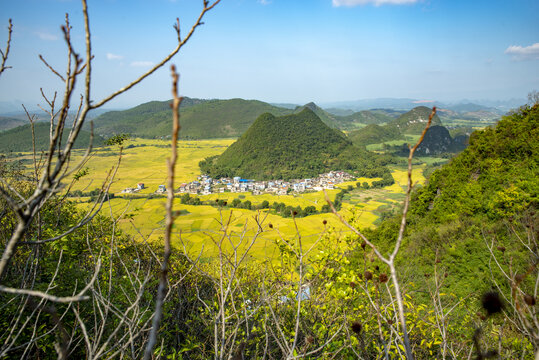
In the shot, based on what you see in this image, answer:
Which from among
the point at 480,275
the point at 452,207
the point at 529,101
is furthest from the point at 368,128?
the point at 480,275

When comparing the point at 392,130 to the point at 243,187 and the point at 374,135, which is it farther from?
the point at 243,187

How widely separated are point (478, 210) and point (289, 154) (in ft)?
179

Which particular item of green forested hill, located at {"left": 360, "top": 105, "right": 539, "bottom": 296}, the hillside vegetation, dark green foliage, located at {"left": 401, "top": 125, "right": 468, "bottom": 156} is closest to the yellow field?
green forested hill, located at {"left": 360, "top": 105, "right": 539, "bottom": 296}

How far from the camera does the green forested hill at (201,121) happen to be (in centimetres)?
12100

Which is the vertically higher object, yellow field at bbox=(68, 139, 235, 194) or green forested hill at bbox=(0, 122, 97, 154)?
green forested hill at bbox=(0, 122, 97, 154)

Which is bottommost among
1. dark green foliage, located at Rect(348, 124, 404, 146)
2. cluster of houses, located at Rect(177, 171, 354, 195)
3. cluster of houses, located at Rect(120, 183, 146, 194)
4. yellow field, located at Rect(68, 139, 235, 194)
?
cluster of houses, located at Rect(177, 171, 354, 195)

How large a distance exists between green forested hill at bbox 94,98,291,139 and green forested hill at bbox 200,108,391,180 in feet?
164

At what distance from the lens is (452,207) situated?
13.4 m

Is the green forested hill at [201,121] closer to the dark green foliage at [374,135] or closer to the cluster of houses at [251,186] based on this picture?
the dark green foliage at [374,135]

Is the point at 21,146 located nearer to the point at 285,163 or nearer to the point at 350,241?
the point at 285,163

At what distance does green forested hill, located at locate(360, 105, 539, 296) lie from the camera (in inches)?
317

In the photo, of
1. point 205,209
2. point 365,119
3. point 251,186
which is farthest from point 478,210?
point 365,119

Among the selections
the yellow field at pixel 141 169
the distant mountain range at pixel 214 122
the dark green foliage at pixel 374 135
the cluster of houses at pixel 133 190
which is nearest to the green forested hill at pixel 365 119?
the distant mountain range at pixel 214 122

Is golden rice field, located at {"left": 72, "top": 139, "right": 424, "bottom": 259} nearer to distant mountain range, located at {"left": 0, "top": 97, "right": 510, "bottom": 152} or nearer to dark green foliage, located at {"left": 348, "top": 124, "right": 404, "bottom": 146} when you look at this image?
dark green foliage, located at {"left": 348, "top": 124, "right": 404, "bottom": 146}
